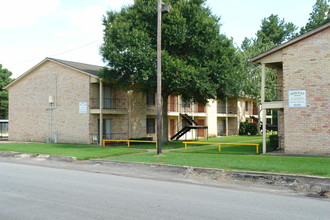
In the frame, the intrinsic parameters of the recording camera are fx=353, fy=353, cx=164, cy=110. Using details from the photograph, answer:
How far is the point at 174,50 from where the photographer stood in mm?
24625

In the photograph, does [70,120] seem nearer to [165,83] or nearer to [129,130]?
[129,130]

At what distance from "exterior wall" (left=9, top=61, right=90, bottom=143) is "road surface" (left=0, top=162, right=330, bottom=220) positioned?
17182 mm

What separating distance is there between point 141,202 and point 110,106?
2183cm

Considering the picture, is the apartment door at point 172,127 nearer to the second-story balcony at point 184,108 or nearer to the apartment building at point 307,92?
the second-story balcony at point 184,108

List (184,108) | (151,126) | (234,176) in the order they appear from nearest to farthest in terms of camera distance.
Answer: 1. (234,176)
2. (151,126)
3. (184,108)

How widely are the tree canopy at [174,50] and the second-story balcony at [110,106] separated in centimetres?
299

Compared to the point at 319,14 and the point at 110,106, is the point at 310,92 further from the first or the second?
the point at 319,14

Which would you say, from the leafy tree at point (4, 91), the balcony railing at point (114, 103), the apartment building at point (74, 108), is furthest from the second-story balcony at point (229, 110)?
the leafy tree at point (4, 91)

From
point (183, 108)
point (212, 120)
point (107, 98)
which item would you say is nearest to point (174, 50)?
point (107, 98)

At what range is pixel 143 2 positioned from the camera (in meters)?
24.7

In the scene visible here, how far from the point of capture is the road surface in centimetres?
682

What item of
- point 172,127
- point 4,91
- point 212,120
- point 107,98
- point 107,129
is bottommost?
point 107,129

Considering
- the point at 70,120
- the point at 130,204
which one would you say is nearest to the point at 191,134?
the point at 70,120

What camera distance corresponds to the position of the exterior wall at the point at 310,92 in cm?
1661
